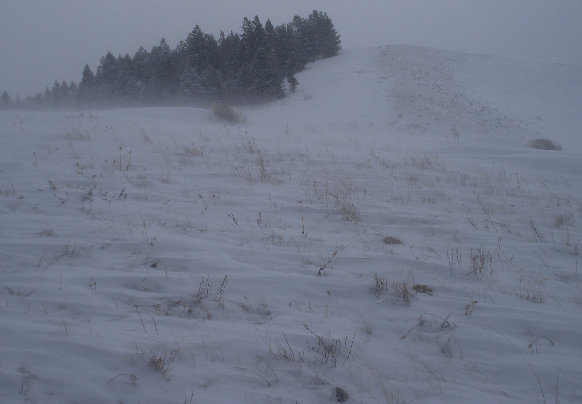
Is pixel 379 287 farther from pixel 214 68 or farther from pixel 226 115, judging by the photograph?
pixel 214 68

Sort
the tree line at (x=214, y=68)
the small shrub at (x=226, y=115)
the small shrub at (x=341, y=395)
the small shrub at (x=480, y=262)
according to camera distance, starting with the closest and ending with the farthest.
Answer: the small shrub at (x=341, y=395), the small shrub at (x=480, y=262), the small shrub at (x=226, y=115), the tree line at (x=214, y=68)

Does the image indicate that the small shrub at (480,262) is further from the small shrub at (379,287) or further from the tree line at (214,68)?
the tree line at (214,68)

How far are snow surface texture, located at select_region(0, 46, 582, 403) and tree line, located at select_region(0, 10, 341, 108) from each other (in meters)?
23.3

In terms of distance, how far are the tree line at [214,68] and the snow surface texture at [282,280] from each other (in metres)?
23.3

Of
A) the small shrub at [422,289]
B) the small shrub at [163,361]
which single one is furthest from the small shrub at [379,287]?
the small shrub at [163,361]

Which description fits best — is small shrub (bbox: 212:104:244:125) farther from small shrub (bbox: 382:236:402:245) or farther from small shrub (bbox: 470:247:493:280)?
small shrub (bbox: 470:247:493:280)

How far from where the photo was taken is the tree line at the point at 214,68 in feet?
91.3

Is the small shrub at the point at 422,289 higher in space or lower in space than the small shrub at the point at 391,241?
lower

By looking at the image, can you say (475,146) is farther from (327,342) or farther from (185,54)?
(185,54)

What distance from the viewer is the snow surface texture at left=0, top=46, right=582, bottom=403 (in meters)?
1.86

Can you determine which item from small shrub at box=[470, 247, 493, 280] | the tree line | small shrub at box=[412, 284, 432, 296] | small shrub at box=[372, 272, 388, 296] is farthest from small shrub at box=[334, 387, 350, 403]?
the tree line

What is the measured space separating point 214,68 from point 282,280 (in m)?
31.8

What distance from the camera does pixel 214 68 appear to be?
1196 inches

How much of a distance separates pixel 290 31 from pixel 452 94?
67.5 ft
